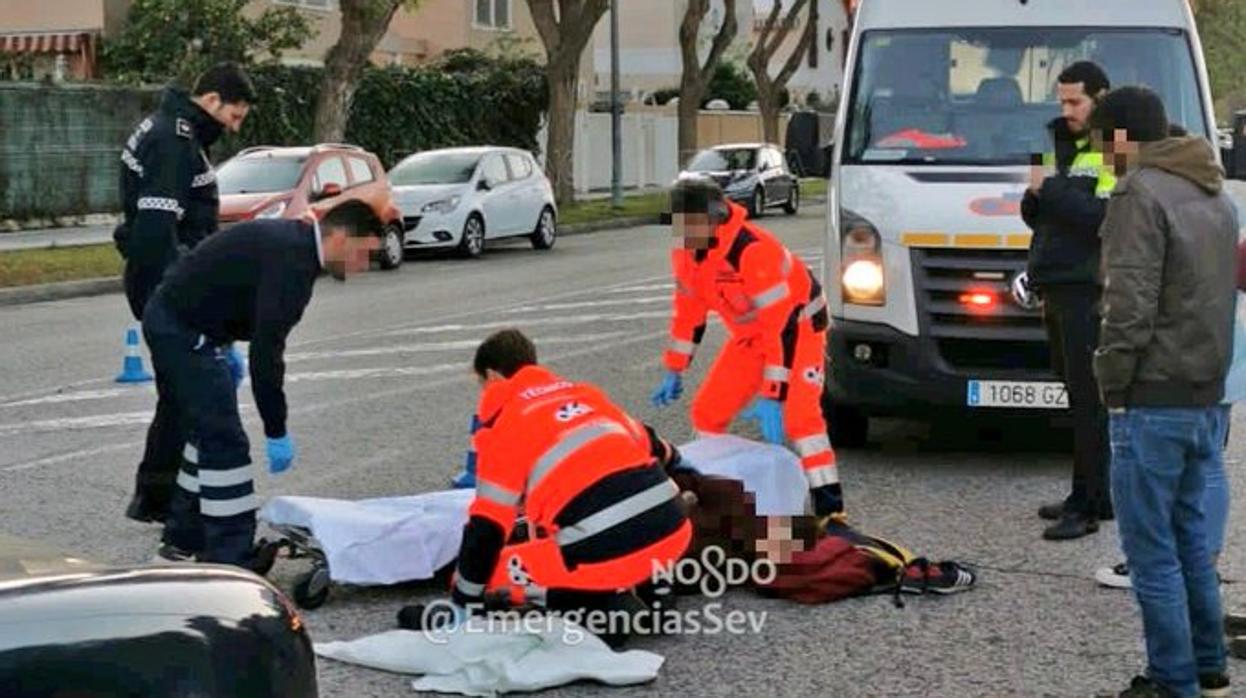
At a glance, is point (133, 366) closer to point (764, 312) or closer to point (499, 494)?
point (764, 312)

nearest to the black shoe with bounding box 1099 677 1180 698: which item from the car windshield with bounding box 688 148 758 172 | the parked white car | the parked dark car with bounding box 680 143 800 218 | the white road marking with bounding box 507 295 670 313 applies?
the white road marking with bounding box 507 295 670 313

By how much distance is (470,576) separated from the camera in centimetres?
573

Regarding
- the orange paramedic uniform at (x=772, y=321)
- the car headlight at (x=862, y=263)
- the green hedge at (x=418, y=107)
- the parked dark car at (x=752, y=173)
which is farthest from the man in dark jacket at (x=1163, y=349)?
the parked dark car at (x=752, y=173)

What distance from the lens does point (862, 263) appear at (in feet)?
29.1

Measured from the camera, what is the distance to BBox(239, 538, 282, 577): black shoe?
21.8ft

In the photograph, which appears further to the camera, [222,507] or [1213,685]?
[222,507]

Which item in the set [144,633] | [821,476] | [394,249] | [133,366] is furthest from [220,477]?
[394,249]

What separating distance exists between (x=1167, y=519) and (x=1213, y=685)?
56 centimetres

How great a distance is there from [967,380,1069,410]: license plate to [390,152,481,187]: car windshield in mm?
16344

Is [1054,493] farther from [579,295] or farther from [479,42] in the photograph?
[479,42]

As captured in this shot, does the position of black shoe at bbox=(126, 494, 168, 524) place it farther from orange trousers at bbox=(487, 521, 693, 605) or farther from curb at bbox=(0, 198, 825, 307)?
curb at bbox=(0, 198, 825, 307)

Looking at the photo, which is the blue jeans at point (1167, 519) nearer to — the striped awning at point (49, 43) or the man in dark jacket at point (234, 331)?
the man in dark jacket at point (234, 331)

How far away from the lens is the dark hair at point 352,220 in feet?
20.4

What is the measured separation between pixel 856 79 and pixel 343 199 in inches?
165
